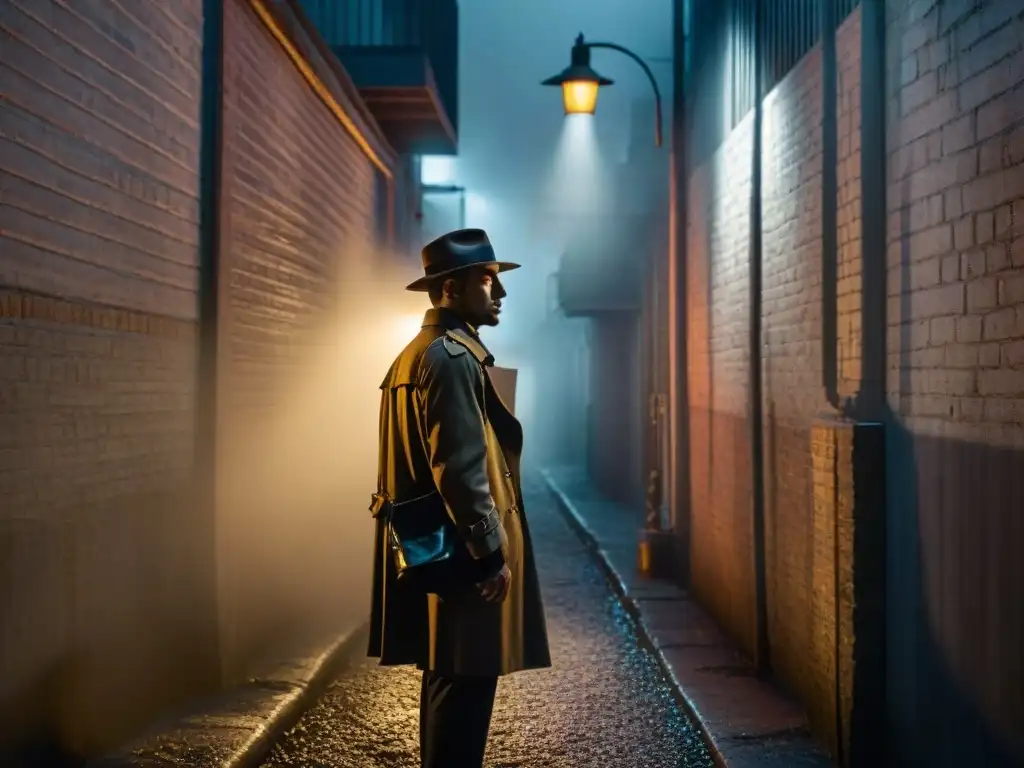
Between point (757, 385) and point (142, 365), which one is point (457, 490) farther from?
point (757, 385)

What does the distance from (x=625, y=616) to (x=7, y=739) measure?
18.1 ft

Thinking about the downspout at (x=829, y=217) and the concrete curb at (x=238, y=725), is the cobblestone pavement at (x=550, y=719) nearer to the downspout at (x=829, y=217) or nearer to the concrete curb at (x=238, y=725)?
the concrete curb at (x=238, y=725)

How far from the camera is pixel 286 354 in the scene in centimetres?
748

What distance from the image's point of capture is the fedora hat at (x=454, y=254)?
3.98m

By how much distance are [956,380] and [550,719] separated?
9.74 ft

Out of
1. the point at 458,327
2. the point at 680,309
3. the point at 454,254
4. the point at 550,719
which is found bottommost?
the point at 550,719

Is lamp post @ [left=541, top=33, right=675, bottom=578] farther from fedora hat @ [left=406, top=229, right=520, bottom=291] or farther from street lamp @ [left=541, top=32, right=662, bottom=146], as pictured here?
fedora hat @ [left=406, top=229, right=520, bottom=291]

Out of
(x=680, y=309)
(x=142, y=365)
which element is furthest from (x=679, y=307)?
(x=142, y=365)

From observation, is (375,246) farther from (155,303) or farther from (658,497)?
(155,303)

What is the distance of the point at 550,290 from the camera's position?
37.7 m

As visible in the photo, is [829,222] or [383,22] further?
[383,22]

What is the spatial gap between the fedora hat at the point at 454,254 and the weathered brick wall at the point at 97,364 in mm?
1458

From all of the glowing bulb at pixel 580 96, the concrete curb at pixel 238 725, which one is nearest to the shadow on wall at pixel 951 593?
the concrete curb at pixel 238 725

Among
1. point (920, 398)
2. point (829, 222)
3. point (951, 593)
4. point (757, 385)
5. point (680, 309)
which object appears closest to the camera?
point (951, 593)
